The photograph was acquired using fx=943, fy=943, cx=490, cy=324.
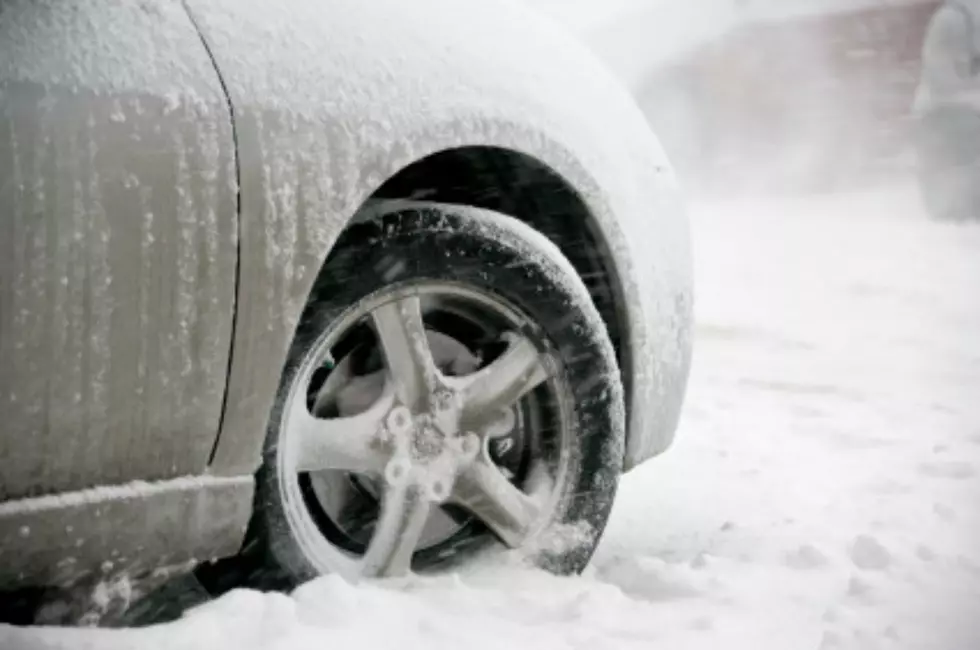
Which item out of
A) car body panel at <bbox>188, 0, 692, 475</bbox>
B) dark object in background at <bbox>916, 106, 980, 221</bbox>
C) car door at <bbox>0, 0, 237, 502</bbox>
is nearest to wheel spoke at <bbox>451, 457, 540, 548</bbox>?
car body panel at <bbox>188, 0, 692, 475</bbox>

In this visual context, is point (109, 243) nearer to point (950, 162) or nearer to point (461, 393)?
point (461, 393)

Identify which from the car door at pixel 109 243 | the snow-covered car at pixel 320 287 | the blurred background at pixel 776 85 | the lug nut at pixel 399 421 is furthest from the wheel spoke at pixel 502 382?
the blurred background at pixel 776 85

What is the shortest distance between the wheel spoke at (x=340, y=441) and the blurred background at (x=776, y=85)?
8.92m

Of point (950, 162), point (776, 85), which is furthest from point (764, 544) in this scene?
point (776, 85)

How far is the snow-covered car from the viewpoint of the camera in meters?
1.35

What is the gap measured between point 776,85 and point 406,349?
10732 mm

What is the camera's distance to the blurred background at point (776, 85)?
34.6 feet

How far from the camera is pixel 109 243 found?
1.37m

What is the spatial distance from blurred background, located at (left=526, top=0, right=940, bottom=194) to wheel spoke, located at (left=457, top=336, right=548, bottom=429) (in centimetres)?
869

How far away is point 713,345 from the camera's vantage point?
5359mm

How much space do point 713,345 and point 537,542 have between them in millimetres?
3597

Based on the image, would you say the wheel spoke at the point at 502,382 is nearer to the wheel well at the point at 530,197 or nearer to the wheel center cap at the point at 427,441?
the wheel center cap at the point at 427,441

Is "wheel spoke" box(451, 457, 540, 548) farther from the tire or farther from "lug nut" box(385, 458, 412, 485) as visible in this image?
"lug nut" box(385, 458, 412, 485)

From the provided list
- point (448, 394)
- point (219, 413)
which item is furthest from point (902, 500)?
point (219, 413)
